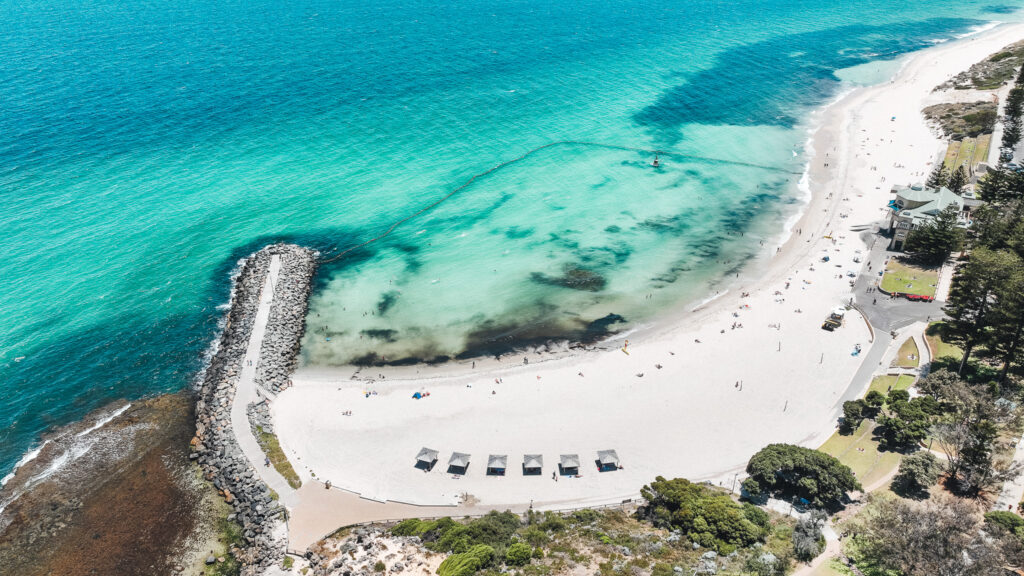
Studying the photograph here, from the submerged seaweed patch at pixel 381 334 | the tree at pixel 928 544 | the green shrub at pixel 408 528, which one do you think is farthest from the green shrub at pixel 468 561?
the submerged seaweed patch at pixel 381 334

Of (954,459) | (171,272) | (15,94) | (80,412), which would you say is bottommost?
(954,459)

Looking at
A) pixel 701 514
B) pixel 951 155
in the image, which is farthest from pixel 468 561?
pixel 951 155

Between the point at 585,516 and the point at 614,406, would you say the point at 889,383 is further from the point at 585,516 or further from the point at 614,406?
the point at 585,516

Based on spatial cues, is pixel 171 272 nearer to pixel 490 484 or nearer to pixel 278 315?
pixel 278 315

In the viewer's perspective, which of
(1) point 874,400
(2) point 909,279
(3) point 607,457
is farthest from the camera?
(2) point 909,279

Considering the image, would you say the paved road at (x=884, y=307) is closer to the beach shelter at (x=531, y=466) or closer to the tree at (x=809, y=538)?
the tree at (x=809, y=538)

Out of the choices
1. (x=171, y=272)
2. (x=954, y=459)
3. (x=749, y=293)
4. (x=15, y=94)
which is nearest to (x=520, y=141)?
(x=749, y=293)
